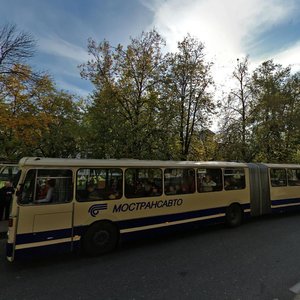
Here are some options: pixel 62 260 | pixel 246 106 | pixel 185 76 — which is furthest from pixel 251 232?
pixel 246 106

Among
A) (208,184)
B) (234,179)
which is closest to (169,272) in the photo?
(208,184)

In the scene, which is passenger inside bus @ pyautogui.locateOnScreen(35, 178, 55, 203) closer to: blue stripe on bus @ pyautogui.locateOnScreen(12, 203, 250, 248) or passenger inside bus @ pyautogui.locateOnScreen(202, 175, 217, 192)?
blue stripe on bus @ pyautogui.locateOnScreen(12, 203, 250, 248)

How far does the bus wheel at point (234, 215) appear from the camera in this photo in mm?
9979

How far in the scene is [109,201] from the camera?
280 inches

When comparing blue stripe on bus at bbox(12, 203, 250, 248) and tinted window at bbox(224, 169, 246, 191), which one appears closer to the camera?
blue stripe on bus at bbox(12, 203, 250, 248)

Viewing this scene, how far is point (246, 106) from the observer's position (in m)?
24.5

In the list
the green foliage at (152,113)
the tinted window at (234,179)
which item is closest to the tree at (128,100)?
the green foliage at (152,113)

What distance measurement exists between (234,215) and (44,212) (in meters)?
7.16

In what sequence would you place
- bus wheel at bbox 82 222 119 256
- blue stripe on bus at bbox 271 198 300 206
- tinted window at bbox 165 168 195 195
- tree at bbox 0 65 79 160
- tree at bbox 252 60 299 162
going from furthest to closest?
tree at bbox 252 60 299 162, tree at bbox 0 65 79 160, blue stripe on bus at bbox 271 198 300 206, tinted window at bbox 165 168 195 195, bus wheel at bbox 82 222 119 256

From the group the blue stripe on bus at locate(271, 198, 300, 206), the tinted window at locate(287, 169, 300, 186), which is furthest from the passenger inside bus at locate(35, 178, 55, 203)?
the tinted window at locate(287, 169, 300, 186)

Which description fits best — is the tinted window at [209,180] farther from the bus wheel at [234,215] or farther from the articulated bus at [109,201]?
the bus wheel at [234,215]

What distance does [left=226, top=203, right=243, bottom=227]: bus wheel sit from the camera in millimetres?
9979

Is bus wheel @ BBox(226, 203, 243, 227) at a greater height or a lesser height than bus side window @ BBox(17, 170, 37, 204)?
lesser

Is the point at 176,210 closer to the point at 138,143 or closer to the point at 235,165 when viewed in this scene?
the point at 235,165
